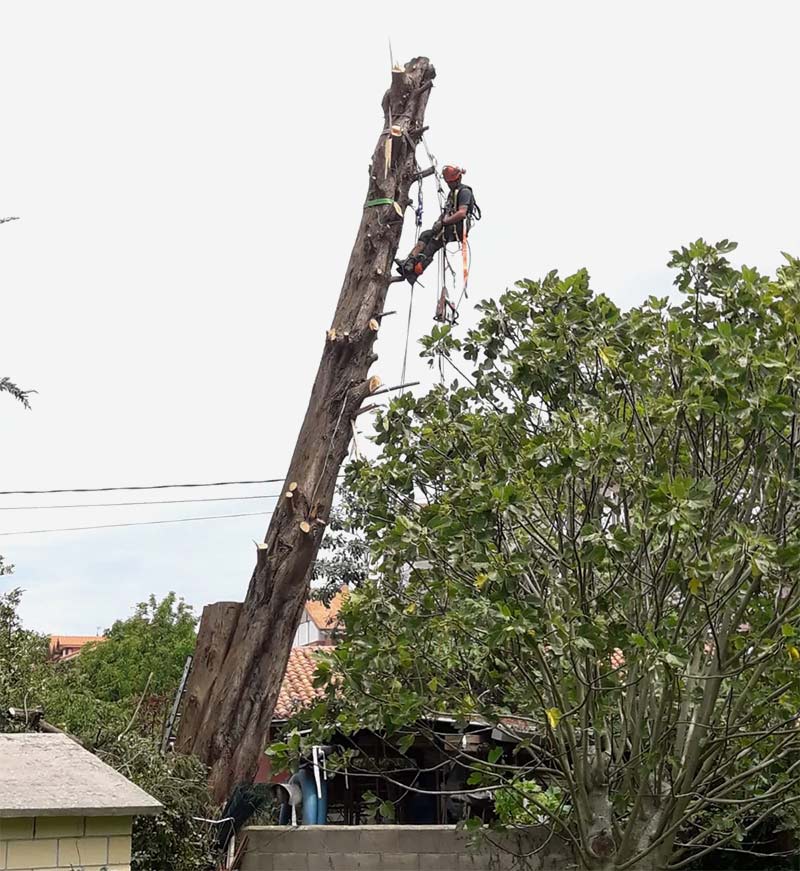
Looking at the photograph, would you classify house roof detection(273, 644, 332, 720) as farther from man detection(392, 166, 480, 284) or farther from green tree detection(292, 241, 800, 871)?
green tree detection(292, 241, 800, 871)

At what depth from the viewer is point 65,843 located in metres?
A: 5.31

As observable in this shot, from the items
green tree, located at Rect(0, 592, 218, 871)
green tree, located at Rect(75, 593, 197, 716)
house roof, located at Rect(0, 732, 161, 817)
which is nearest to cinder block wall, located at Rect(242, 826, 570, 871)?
green tree, located at Rect(0, 592, 218, 871)

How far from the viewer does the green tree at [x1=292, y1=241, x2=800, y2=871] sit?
6.52 metres

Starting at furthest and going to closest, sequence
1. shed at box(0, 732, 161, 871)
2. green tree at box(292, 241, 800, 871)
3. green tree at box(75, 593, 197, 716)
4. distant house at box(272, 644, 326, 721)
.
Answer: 1. green tree at box(75, 593, 197, 716)
2. distant house at box(272, 644, 326, 721)
3. green tree at box(292, 241, 800, 871)
4. shed at box(0, 732, 161, 871)

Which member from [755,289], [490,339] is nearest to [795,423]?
[755,289]

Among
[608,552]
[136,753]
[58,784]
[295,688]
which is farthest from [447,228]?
[295,688]

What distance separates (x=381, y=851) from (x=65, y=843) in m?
4.40

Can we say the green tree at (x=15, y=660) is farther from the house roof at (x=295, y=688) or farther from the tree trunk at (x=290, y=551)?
the house roof at (x=295, y=688)

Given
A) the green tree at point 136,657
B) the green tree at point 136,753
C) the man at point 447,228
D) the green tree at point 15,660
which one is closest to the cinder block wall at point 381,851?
the green tree at point 136,753

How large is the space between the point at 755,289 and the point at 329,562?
46.1 feet

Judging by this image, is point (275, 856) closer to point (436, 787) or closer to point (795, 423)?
point (795, 423)

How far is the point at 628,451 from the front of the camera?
7102mm

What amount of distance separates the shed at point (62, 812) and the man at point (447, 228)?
254 inches

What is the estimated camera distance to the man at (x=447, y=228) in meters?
10.9
